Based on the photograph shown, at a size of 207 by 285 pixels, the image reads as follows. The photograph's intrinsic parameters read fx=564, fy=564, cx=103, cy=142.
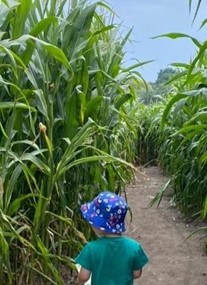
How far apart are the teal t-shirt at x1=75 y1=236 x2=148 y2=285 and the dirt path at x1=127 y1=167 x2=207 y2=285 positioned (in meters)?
1.25

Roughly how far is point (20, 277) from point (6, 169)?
48cm

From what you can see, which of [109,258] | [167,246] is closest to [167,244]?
[167,246]

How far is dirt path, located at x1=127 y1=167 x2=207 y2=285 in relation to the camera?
3309 mm

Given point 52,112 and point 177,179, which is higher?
point 52,112

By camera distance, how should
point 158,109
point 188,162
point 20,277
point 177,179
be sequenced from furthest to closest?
point 158,109 < point 177,179 < point 188,162 < point 20,277

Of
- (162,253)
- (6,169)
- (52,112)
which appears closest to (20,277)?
(6,169)

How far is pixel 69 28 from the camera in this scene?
8.95ft

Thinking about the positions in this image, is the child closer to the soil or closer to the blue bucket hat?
the blue bucket hat

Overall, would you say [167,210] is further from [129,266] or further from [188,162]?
[129,266]

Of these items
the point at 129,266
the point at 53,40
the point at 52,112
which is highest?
the point at 53,40

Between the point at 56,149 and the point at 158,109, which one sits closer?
the point at 56,149

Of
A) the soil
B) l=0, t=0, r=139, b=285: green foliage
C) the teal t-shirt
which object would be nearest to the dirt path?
the soil

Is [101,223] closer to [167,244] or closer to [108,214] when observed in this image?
[108,214]

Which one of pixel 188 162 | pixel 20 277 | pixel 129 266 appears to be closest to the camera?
pixel 129 266
